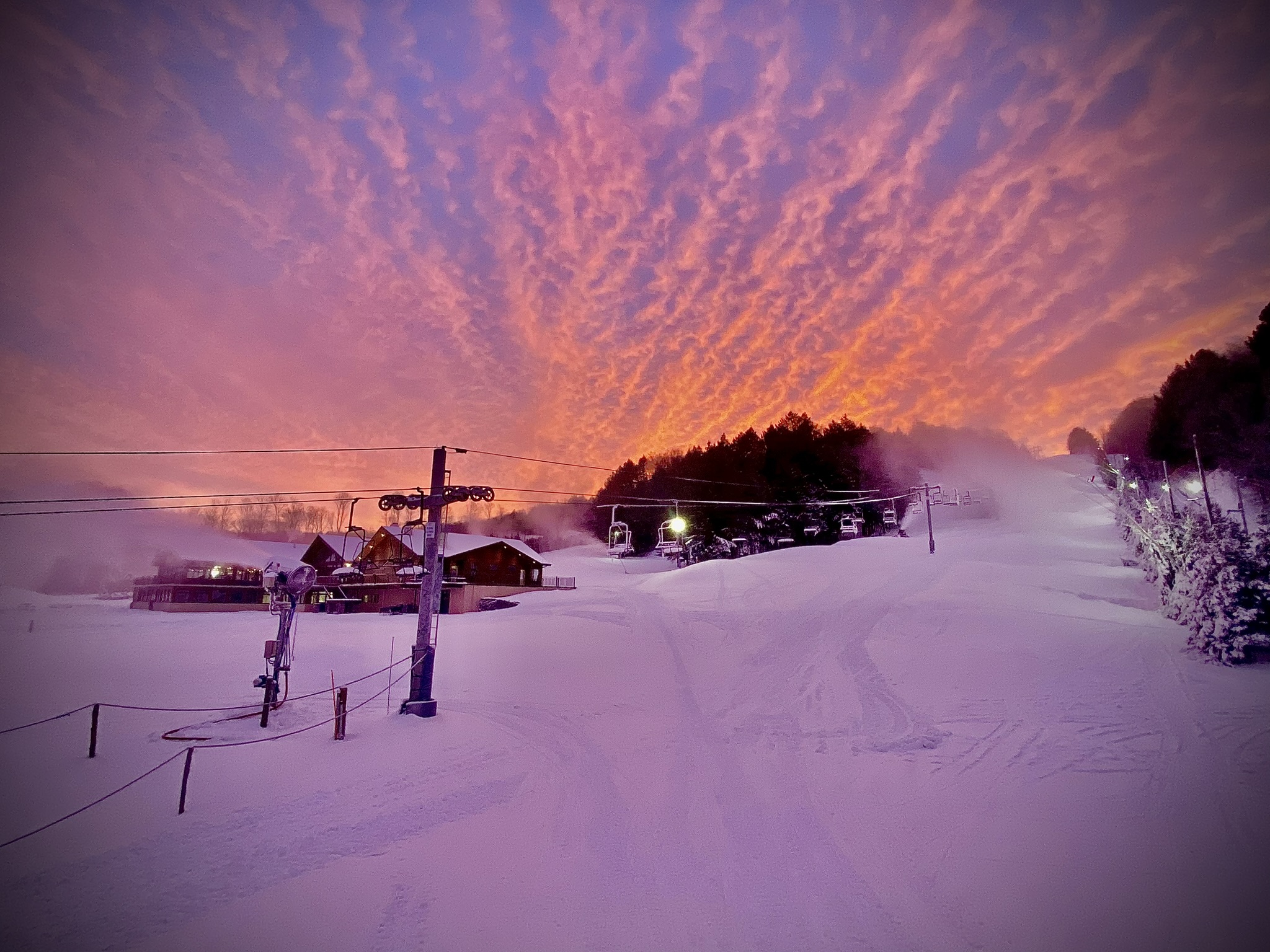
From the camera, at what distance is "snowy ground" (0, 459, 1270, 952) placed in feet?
21.0

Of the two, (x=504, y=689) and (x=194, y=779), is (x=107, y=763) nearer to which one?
(x=194, y=779)

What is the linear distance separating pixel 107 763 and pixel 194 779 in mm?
2695

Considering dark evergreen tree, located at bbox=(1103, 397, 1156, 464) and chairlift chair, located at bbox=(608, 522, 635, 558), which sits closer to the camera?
chairlift chair, located at bbox=(608, 522, 635, 558)

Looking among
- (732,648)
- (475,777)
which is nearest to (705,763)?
(475,777)

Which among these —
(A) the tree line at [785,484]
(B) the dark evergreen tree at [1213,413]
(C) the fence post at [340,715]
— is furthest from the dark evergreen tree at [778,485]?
(C) the fence post at [340,715]

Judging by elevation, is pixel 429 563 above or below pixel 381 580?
above

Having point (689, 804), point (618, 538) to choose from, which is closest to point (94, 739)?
point (689, 804)

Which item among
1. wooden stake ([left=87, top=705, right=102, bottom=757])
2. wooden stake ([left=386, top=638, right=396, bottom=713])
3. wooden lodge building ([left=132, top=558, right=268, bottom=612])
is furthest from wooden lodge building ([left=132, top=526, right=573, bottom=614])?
wooden stake ([left=87, top=705, right=102, bottom=757])

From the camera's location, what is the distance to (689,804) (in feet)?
32.1

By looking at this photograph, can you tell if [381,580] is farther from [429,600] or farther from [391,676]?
[429,600]

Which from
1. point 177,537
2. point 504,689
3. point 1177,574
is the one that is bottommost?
point 504,689

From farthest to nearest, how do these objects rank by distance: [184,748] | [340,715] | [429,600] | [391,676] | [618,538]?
1. [618,538]
2. [391,676]
3. [429,600]
4. [340,715]
5. [184,748]

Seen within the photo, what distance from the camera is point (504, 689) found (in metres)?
18.9

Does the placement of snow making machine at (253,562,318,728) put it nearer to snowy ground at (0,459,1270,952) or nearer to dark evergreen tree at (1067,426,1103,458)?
snowy ground at (0,459,1270,952)
